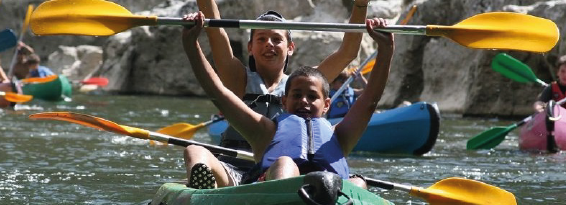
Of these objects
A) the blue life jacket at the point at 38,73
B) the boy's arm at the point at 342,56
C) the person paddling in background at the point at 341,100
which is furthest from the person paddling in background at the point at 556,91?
the blue life jacket at the point at 38,73

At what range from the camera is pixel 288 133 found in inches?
156

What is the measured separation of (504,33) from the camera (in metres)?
4.48

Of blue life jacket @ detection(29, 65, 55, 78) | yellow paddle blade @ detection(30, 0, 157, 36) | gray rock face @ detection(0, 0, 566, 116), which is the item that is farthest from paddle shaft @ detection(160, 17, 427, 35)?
blue life jacket @ detection(29, 65, 55, 78)

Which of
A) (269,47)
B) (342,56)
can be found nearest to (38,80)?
(342,56)

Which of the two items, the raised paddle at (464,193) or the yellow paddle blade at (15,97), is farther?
the yellow paddle blade at (15,97)

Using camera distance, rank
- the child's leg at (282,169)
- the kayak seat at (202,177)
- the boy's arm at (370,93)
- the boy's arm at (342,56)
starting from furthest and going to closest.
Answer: the boy's arm at (342,56) → the kayak seat at (202,177) → the boy's arm at (370,93) → the child's leg at (282,169)

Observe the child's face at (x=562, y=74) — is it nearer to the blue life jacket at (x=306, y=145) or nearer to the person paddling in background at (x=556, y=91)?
the person paddling in background at (x=556, y=91)

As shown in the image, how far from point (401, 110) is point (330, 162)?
483 cm

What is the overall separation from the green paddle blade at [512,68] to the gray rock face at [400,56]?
79.9 inches

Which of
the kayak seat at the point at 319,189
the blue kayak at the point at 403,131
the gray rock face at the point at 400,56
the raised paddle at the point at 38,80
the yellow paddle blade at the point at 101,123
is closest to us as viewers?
the kayak seat at the point at 319,189

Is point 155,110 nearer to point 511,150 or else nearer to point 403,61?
point 403,61

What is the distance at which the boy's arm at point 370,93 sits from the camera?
405cm

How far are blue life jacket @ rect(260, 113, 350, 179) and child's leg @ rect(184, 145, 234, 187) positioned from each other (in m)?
0.33

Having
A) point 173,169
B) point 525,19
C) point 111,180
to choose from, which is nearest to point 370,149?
point 173,169
